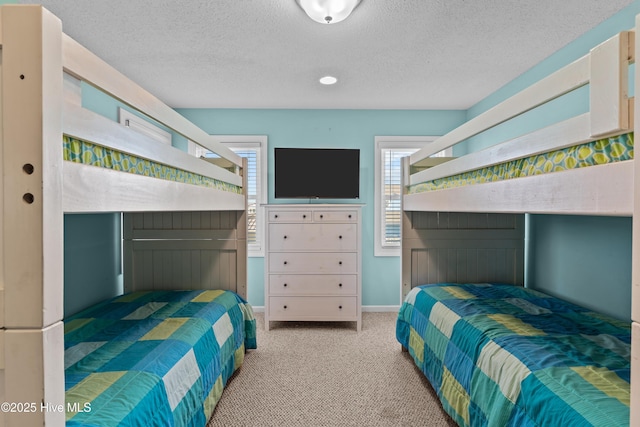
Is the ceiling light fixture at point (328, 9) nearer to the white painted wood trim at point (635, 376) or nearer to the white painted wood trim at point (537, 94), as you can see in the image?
the white painted wood trim at point (537, 94)

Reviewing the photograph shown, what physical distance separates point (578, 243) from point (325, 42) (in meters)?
2.15

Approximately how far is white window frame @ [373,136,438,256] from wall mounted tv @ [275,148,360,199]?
388 millimetres

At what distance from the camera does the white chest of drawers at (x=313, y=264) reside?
3230mm

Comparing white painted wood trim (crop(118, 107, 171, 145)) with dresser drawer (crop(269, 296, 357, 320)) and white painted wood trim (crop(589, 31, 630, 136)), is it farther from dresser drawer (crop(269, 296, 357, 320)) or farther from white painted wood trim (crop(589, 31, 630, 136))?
white painted wood trim (crop(589, 31, 630, 136))

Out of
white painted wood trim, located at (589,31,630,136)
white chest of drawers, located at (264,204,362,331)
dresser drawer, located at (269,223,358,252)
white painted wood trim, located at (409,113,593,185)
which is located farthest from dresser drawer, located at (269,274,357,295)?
white painted wood trim, located at (589,31,630,136)

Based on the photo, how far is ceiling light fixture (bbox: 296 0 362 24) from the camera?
176 cm

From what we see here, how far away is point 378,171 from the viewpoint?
12.4 ft

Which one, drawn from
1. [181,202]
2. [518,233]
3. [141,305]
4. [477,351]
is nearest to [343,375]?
[477,351]

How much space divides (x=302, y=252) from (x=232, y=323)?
3.63ft

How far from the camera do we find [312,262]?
3.24m

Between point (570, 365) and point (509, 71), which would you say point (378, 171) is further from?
point (570, 365)

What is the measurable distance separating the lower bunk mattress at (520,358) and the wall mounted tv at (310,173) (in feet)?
5.18

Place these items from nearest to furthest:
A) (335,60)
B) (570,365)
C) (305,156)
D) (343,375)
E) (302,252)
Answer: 1. (570,365)
2. (343,375)
3. (335,60)
4. (302,252)
5. (305,156)

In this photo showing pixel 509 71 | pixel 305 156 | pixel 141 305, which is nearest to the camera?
pixel 141 305
